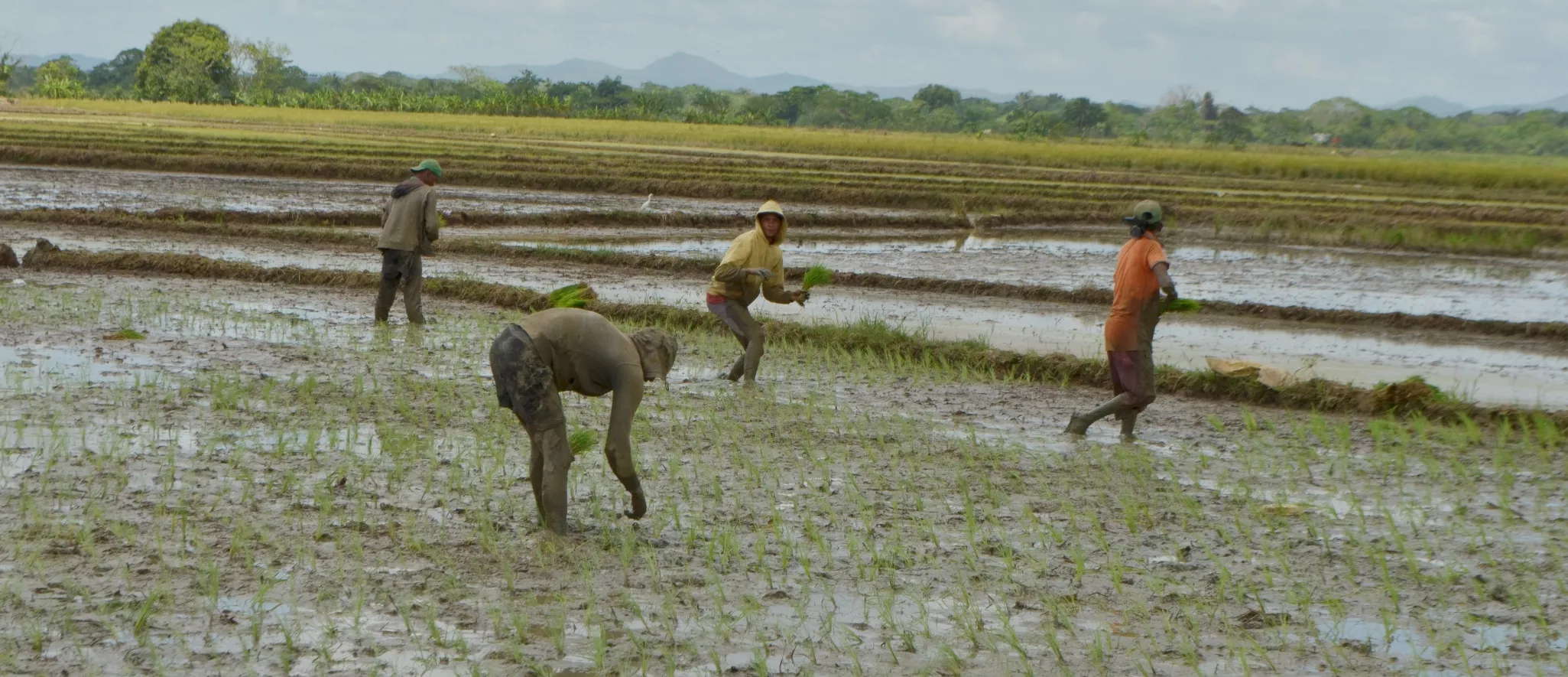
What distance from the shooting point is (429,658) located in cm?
350

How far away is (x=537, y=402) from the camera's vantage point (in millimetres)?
4242

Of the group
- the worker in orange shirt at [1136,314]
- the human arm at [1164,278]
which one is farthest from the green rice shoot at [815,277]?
the human arm at [1164,278]

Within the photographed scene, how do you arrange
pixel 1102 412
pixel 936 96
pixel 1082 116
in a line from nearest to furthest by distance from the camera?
pixel 1102 412
pixel 1082 116
pixel 936 96

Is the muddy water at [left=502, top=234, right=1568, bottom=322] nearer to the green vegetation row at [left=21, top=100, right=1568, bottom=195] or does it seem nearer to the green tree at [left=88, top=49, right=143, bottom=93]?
the green vegetation row at [left=21, top=100, right=1568, bottom=195]

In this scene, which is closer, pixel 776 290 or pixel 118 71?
pixel 776 290

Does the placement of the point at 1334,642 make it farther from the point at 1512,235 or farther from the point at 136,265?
the point at 1512,235

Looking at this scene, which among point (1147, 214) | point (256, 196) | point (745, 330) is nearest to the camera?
point (1147, 214)

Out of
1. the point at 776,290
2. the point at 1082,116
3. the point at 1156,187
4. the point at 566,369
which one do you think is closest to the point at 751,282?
the point at 776,290

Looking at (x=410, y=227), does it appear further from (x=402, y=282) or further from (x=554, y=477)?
(x=554, y=477)

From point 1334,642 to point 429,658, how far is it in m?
2.43

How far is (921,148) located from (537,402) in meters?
31.9

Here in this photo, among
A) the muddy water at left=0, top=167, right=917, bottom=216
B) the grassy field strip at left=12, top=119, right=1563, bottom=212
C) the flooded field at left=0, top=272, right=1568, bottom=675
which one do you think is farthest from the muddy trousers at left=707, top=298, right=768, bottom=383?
the grassy field strip at left=12, top=119, right=1563, bottom=212

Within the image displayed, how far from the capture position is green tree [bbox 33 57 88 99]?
54.8 metres

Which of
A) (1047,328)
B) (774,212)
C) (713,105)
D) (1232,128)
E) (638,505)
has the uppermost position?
(1232,128)
